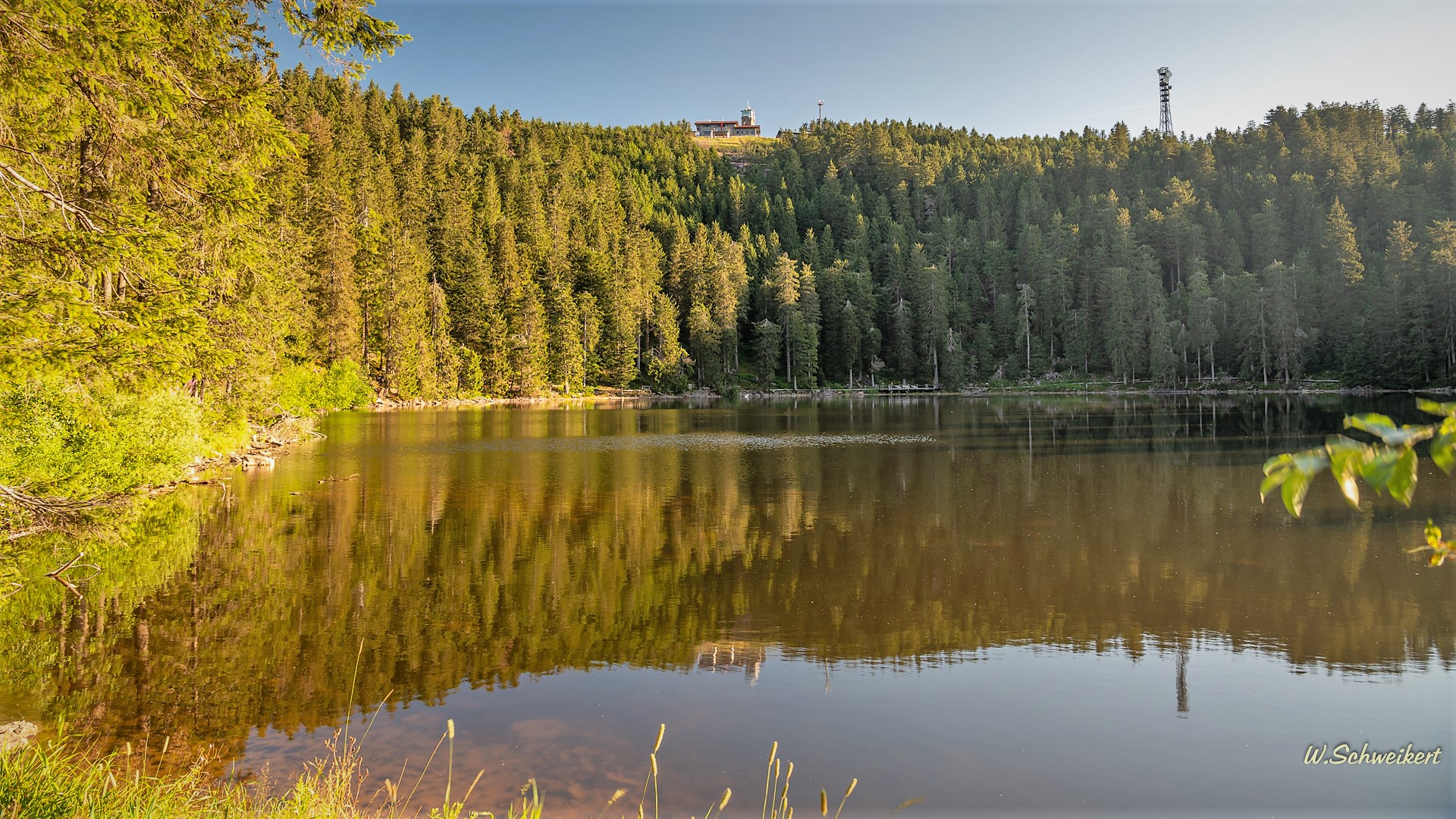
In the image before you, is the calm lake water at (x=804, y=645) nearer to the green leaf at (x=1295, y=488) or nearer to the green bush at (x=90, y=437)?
the green bush at (x=90, y=437)

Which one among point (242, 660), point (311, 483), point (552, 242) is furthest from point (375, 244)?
point (242, 660)

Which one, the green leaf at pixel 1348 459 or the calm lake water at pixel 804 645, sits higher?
the green leaf at pixel 1348 459

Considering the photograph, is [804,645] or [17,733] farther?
[804,645]

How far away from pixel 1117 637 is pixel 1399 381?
7637 cm

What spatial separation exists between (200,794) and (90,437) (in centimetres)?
1117

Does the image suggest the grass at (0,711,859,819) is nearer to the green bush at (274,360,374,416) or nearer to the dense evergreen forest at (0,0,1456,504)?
the dense evergreen forest at (0,0,1456,504)

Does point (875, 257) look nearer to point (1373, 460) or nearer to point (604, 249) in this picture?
point (604, 249)

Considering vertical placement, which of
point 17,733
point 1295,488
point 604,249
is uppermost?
point 604,249

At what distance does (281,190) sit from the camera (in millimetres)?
31375

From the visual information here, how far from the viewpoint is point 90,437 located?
14016 millimetres

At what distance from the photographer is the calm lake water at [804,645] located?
6.95 m
